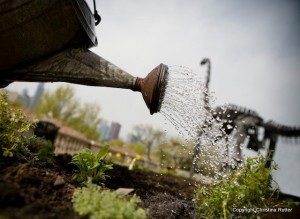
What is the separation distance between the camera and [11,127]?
2373mm

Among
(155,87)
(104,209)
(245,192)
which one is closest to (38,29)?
(155,87)

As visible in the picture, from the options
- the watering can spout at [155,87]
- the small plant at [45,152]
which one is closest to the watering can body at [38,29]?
the watering can spout at [155,87]

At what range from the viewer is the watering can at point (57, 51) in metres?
2.27

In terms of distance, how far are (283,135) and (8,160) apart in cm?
1467

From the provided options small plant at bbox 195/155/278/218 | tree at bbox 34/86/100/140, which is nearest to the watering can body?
small plant at bbox 195/155/278/218

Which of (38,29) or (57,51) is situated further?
(57,51)

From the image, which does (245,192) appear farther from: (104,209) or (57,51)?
(57,51)

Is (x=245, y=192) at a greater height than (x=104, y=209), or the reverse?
(x=245, y=192)

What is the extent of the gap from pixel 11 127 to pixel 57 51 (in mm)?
833

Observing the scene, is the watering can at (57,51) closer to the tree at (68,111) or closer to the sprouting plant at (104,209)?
A: the sprouting plant at (104,209)

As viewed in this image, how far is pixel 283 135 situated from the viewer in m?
14.2

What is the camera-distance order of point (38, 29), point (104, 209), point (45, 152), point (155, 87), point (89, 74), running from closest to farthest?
point (104, 209) → point (38, 29) → point (155, 87) → point (89, 74) → point (45, 152)

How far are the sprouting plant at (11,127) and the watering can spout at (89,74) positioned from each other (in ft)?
1.12

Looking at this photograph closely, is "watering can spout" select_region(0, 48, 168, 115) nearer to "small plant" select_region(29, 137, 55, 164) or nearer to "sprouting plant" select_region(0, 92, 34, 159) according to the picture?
"sprouting plant" select_region(0, 92, 34, 159)
